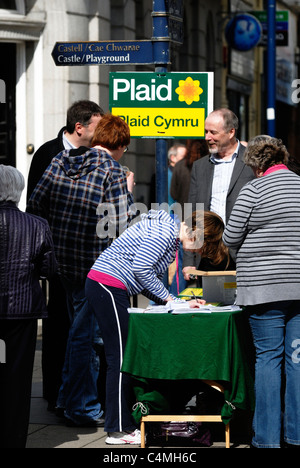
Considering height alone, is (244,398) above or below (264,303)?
below

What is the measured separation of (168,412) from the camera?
6.79 meters

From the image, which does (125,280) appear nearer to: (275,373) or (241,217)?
(241,217)

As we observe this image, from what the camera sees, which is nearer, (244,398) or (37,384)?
(244,398)

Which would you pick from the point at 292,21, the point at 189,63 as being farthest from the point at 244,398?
the point at 292,21

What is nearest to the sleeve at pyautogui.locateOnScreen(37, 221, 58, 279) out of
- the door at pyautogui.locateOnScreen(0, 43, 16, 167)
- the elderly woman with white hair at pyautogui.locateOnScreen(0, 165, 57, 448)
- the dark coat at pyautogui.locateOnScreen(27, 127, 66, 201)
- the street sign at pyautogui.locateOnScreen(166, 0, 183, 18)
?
the elderly woman with white hair at pyautogui.locateOnScreen(0, 165, 57, 448)

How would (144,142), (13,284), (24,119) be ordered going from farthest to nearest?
(144,142) → (24,119) → (13,284)

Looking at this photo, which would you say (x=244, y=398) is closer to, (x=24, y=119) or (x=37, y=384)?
(x=37, y=384)

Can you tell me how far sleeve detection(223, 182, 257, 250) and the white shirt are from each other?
1.34 metres

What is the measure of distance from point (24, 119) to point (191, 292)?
7.78 metres

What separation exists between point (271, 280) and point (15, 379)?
166cm

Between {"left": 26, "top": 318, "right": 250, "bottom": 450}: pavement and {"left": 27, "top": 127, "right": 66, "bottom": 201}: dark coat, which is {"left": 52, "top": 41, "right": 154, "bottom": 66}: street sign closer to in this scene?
{"left": 27, "top": 127, "right": 66, "bottom": 201}: dark coat

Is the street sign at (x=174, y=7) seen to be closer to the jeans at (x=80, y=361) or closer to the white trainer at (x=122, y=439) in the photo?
the jeans at (x=80, y=361)

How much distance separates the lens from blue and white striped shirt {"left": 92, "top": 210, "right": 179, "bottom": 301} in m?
6.54

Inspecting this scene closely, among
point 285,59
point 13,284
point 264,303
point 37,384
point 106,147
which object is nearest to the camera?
point 13,284
